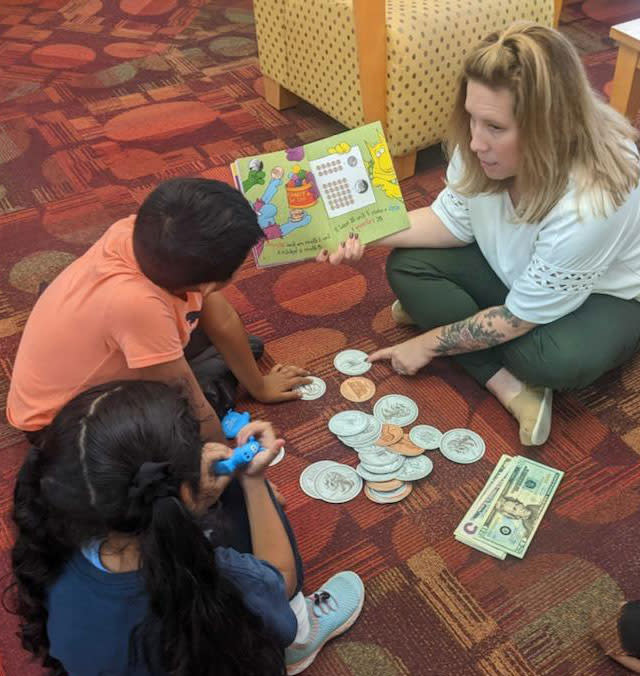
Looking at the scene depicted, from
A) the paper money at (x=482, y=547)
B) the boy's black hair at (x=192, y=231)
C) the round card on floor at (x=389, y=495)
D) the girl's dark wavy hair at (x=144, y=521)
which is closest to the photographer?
the girl's dark wavy hair at (x=144, y=521)

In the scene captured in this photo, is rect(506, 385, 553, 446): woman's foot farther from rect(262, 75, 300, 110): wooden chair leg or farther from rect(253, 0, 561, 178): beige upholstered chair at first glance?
rect(262, 75, 300, 110): wooden chair leg

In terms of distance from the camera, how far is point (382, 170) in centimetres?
190

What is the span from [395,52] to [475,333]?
3.55ft

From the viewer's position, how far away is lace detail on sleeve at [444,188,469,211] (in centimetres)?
184

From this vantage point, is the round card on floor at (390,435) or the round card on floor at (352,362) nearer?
the round card on floor at (390,435)

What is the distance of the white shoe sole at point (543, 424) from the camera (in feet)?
5.65

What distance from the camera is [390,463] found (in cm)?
171

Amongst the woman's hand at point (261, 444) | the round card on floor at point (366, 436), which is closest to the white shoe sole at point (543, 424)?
the round card on floor at point (366, 436)

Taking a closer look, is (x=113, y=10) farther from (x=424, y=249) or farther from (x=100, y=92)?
(x=424, y=249)

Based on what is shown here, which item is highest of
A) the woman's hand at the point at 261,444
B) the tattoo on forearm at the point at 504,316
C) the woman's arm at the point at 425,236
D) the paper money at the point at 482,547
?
the woman's hand at the point at 261,444

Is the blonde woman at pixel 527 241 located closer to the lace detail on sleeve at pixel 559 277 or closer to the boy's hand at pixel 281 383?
the lace detail on sleeve at pixel 559 277

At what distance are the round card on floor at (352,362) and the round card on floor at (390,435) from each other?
0.22m

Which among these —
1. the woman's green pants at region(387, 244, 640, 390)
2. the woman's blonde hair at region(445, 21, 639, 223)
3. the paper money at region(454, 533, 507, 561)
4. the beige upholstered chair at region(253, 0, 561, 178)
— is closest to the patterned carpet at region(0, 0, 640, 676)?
the paper money at region(454, 533, 507, 561)

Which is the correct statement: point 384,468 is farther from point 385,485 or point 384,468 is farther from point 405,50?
point 405,50
